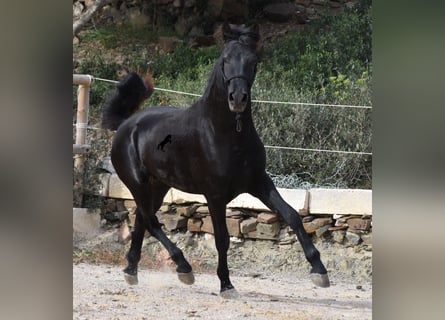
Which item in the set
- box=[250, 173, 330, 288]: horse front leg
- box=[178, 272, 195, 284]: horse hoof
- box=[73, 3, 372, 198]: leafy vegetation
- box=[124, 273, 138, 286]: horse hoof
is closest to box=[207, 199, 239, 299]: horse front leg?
box=[178, 272, 195, 284]: horse hoof

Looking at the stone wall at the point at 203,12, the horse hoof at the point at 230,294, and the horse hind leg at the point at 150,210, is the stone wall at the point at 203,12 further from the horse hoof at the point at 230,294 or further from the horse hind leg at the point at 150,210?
the horse hoof at the point at 230,294

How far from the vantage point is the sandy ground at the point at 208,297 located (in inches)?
223

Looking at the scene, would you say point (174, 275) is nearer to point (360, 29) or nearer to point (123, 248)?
point (123, 248)

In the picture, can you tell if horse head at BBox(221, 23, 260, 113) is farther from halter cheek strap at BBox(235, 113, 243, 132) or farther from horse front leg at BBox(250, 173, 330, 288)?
horse front leg at BBox(250, 173, 330, 288)

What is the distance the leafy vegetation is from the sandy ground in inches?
27.5

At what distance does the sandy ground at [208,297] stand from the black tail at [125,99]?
1.04m

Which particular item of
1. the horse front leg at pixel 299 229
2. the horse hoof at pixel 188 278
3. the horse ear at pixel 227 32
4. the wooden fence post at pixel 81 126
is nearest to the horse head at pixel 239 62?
the horse ear at pixel 227 32

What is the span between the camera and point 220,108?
224 inches

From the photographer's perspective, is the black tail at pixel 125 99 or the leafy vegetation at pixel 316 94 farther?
the black tail at pixel 125 99

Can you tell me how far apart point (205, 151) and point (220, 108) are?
311 millimetres

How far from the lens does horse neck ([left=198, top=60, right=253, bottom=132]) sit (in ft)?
18.6
